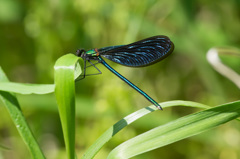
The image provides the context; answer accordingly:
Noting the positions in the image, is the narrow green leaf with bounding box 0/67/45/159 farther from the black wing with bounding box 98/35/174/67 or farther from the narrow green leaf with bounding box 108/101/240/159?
the black wing with bounding box 98/35/174/67

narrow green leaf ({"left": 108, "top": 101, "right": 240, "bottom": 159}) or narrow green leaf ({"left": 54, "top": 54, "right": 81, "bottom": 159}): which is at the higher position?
narrow green leaf ({"left": 54, "top": 54, "right": 81, "bottom": 159})

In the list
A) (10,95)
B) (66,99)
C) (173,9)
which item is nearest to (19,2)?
(173,9)

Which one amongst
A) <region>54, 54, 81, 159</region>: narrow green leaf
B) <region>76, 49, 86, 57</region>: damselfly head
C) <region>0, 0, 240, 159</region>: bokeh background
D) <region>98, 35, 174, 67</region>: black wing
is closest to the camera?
<region>54, 54, 81, 159</region>: narrow green leaf

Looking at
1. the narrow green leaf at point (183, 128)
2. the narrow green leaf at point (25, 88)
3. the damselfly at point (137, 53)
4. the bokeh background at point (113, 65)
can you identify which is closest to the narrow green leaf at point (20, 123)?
the narrow green leaf at point (25, 88)

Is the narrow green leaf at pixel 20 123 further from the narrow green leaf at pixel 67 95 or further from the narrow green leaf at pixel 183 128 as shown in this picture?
the narrow green leaf at pixel 183 128

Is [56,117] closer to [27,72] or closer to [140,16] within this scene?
[27,72]

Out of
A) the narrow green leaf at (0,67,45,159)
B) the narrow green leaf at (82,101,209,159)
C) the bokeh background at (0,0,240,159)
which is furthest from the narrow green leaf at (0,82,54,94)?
the bokeh background at (0,0,240,159)
